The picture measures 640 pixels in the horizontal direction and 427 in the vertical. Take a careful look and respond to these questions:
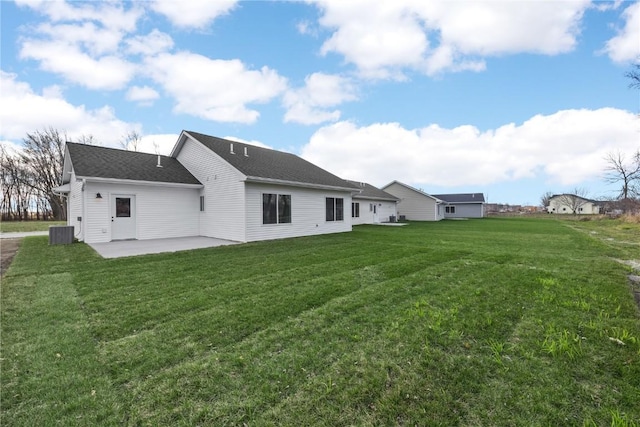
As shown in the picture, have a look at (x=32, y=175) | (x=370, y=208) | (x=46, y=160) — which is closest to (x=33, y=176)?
(x=32, y=175)

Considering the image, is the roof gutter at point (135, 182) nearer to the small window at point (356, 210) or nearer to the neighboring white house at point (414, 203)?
the small window at point (356, 210)

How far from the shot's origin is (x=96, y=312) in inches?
164

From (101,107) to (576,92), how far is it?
28.5 meters

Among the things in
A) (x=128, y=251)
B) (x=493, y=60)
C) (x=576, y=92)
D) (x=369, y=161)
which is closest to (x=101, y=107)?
(x=128, y=251)

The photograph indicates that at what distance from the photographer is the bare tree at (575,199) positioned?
57888mm

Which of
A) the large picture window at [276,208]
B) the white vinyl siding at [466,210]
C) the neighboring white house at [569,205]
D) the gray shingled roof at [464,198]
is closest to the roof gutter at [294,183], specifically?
the large picture window at [276,208]

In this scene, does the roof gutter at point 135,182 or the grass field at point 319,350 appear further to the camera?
the roof gutter at point 135,182

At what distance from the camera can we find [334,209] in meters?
16.3

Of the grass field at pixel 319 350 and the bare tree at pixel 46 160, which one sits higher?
the bare tree at pixel 46 160

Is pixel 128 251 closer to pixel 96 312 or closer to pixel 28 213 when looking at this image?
pixel 96 312

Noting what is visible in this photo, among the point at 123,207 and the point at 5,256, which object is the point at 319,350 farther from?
the point at 123,207

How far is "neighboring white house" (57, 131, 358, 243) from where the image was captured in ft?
37.1

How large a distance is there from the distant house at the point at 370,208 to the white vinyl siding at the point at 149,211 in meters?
13.0

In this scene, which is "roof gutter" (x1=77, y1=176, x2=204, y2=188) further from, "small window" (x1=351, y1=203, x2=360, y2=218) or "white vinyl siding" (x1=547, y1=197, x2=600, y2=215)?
"white vinyl siding" (x1=547, y1=197, x2=600, y2=215)
